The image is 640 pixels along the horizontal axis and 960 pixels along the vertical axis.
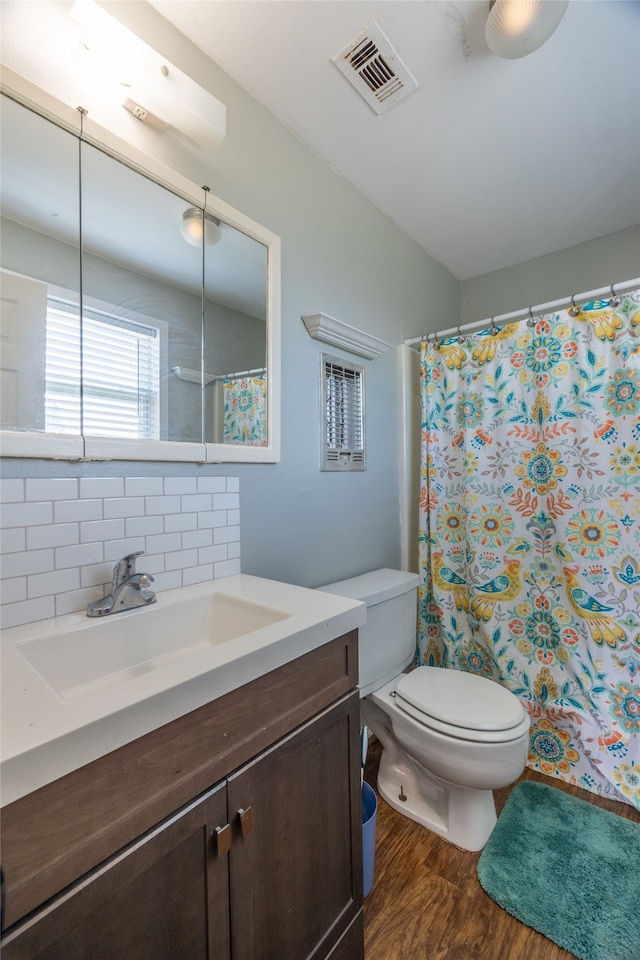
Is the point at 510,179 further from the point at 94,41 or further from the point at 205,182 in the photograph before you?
the point at 94,41

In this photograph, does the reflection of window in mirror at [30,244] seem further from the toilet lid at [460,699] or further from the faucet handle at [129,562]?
the toilet lid at [460,699]

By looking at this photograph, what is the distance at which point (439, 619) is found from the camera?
193 cm

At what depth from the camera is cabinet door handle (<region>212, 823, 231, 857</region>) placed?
66 centimetres

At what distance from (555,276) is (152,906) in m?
2.70

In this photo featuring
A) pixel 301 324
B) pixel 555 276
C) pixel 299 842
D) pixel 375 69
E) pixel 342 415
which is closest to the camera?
pixel 299 842

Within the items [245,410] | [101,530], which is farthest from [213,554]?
[245,410]

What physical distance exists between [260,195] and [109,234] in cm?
57

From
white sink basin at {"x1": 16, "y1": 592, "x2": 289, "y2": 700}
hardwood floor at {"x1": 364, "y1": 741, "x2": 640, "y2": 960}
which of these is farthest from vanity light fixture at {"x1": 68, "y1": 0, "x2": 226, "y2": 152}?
hardwood floor at {"x1": 364, "y1": 741, "x2": 640, "y2": 960}

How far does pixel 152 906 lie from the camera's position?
1.93ft

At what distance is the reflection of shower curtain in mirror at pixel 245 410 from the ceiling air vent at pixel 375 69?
→ 3.06ft

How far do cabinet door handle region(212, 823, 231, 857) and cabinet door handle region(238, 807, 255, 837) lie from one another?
0.08 ft

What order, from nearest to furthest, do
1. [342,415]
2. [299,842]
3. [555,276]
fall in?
[299,842] → [342,415] → [555,276]

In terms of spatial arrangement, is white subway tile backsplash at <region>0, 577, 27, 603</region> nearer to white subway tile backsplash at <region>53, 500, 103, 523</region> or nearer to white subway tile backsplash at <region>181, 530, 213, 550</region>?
white subway tile backsplash at <region>53, 500, 103, 523</region>

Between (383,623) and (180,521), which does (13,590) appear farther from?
(383,623)
